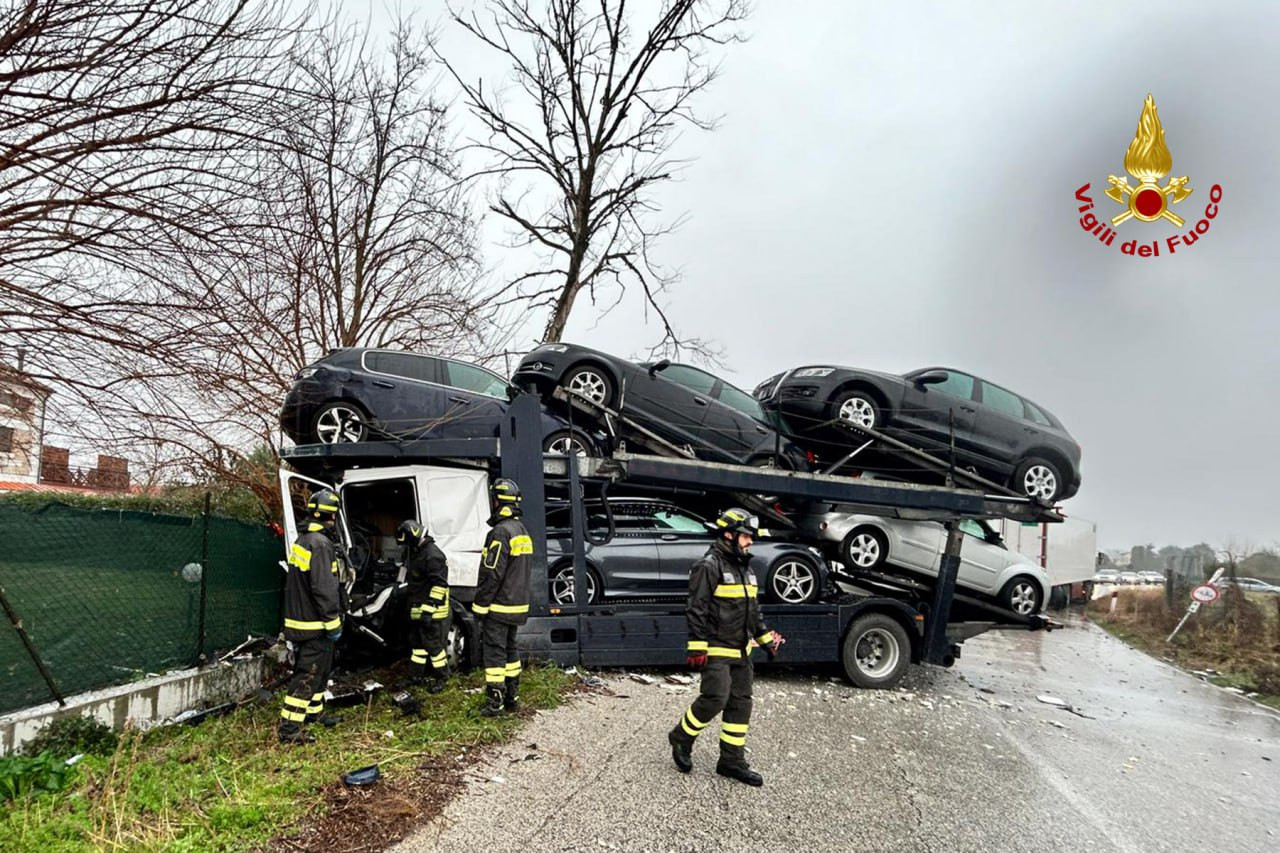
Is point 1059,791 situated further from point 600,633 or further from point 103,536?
point 103,536

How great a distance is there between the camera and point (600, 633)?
298 inches

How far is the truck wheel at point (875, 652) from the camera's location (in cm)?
830

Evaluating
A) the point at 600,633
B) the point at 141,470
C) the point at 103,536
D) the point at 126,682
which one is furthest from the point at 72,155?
the point at 600,633

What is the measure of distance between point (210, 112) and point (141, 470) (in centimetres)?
259

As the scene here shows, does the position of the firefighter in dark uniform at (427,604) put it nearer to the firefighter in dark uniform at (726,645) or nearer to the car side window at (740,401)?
the firefighter in dark uniform at (726,645)

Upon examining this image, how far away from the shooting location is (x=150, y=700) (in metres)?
5.88

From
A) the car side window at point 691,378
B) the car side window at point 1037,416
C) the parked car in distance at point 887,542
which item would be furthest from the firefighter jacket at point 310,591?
the car side window at point 1037,416

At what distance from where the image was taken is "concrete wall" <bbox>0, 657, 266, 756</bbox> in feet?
16.0

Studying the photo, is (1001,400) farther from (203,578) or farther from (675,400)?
(203,578)

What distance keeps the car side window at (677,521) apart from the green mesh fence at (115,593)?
425 centimetres

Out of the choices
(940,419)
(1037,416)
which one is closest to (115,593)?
(940,419)

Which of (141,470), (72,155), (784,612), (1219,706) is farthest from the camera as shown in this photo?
(1219,706)

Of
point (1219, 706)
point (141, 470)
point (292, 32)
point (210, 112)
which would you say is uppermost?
point (292, 32)

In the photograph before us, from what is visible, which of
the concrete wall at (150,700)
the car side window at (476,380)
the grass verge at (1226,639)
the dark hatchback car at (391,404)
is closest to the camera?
the concrete wall at (150,700)
